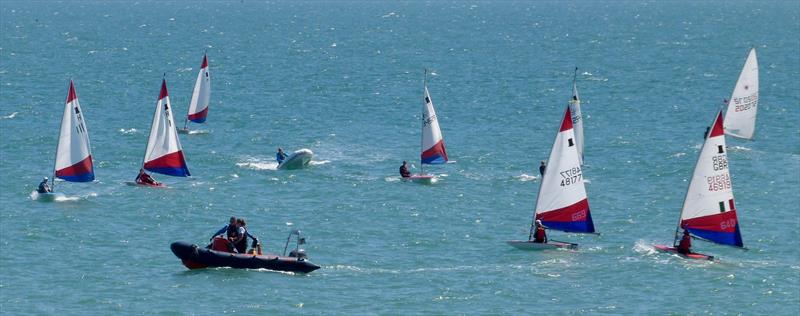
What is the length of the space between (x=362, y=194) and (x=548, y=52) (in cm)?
11920

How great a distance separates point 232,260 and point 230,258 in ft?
0.40

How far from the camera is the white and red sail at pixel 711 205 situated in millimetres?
61844

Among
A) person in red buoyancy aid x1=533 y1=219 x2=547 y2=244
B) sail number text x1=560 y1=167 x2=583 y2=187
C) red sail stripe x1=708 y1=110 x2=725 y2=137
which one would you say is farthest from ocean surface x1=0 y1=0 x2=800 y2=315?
red sail stripe x1=708 y1=110 x2=725 y2=137

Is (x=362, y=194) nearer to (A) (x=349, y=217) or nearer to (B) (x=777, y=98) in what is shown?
(A) (x=349, y=217)

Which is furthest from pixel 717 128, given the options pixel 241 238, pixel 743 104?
pixel 743 104

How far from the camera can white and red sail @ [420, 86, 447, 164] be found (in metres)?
84.6

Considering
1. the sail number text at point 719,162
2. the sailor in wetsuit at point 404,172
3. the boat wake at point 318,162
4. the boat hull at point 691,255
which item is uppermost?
the sail number text at point 719,162

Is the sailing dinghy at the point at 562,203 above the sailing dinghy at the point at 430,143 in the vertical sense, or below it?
below

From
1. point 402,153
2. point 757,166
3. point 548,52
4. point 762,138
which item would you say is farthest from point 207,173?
point 548,52

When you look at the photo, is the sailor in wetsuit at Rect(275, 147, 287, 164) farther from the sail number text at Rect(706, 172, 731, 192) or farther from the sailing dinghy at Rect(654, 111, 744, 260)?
the sail number text at Rect(706, 172, 731, 192)

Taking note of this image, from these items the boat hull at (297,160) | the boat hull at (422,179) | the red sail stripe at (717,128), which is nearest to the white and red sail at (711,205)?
the red sail stripe at (717,128)

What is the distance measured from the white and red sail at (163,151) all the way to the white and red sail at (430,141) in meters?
13.1

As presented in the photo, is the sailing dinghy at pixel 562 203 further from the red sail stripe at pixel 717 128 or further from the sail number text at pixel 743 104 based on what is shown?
the sail number text at pixel 743 104

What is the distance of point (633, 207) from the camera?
7606 centimetres
